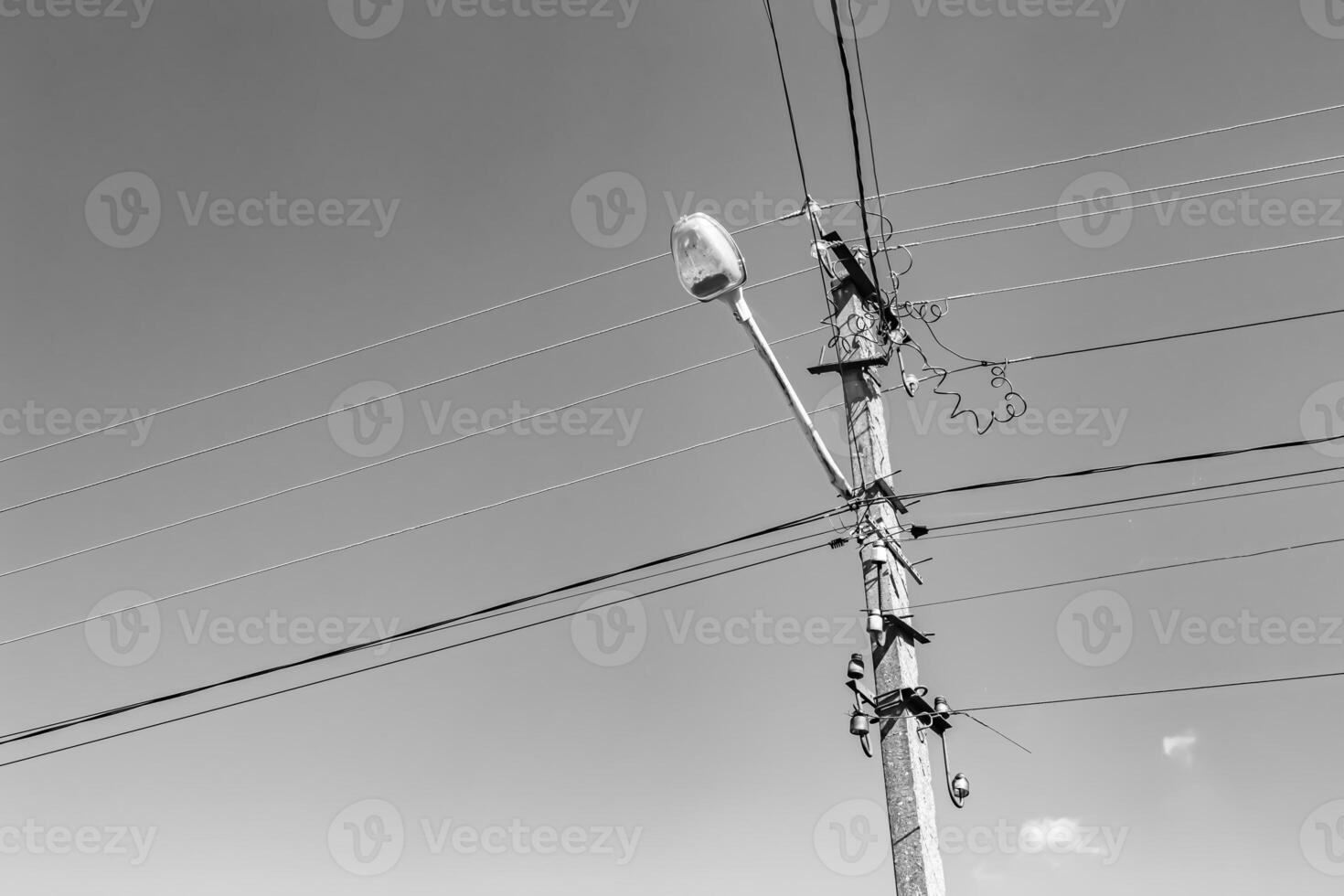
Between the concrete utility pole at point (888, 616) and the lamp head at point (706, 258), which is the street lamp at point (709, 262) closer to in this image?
the lamp head at point (706, 258)

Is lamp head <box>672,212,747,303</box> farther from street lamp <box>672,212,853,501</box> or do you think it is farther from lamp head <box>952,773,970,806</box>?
lamp head <box>952,773,970,806</box>

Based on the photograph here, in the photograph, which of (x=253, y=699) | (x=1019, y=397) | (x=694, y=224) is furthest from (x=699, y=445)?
(x=253, y=699)

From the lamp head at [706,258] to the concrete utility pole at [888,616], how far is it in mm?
1807

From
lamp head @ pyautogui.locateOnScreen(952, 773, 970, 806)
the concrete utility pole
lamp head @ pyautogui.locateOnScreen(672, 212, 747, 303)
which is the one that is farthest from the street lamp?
lamp head @ pyautogui.locateOnScreen(952, 773, 970, 806)

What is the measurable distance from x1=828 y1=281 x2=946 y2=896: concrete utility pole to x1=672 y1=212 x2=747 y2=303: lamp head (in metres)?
1.81

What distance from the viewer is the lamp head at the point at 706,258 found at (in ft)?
19.4

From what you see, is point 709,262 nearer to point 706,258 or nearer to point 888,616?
point 706,258

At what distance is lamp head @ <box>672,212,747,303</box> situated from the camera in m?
5.92

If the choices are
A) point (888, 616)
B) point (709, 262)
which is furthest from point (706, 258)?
point (888, 616)

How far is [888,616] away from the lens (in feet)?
21.9

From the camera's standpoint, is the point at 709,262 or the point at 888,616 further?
the point at 888,616

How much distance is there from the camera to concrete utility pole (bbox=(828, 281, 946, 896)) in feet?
19.7

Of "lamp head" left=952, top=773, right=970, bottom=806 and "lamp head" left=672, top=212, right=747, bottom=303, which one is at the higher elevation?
"lamp head" left=672, top=212, right=747, bottom=303

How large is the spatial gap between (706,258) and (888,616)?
2.78 meters
